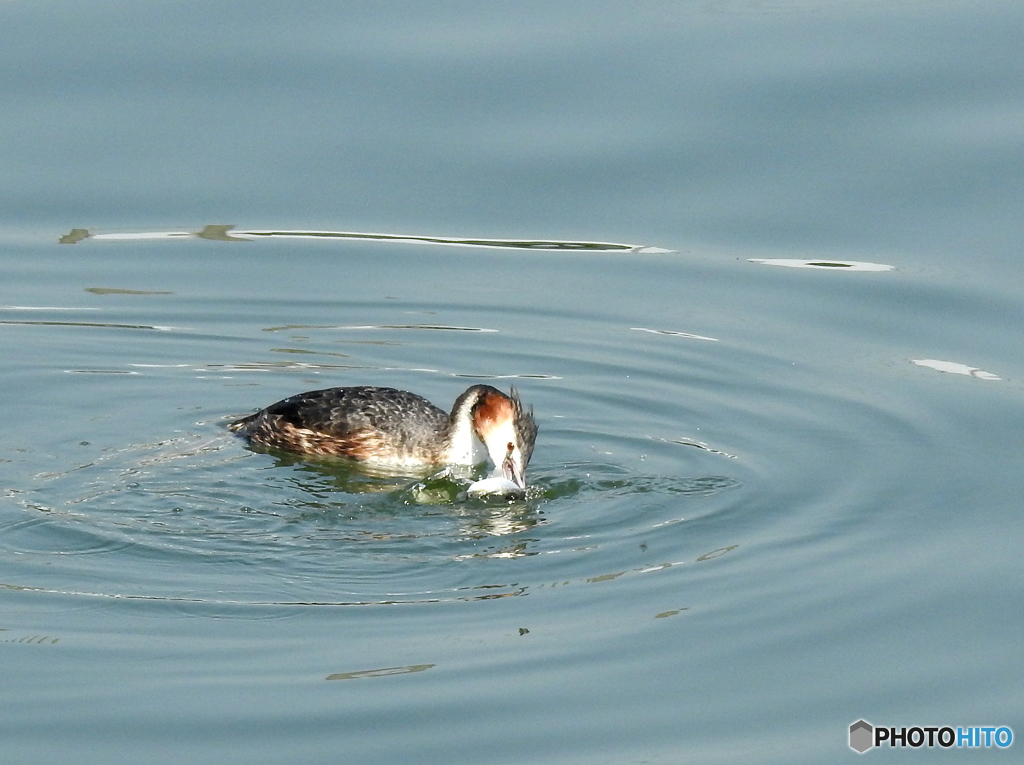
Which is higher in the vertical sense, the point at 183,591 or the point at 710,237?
the point at 710,237

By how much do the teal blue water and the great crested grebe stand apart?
176mm

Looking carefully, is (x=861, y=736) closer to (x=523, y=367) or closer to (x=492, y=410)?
(x=492, y=410)

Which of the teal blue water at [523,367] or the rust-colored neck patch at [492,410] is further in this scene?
the rust-colored neck patch at [492,410]

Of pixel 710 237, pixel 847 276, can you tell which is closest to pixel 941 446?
pixel 847 276

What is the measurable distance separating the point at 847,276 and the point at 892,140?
6.73 feet

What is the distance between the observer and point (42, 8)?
1761 centimetres

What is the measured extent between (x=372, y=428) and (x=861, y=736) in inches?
205

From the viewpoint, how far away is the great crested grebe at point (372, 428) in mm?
11734

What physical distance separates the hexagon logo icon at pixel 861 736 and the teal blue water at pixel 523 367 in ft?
0.25

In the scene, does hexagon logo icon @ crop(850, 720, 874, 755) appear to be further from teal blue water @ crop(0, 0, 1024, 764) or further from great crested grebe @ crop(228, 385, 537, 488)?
great crested grebe @ crop(228, 385, 537, 488)

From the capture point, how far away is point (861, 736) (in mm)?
7383

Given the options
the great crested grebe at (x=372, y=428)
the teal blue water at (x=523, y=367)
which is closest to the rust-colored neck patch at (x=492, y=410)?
the great crested grebe at (x=372, y=428)

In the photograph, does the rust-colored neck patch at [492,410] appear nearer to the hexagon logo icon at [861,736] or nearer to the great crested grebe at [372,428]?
the great crested grebe at [372,428]

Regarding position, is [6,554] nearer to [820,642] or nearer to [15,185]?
[820,642]
